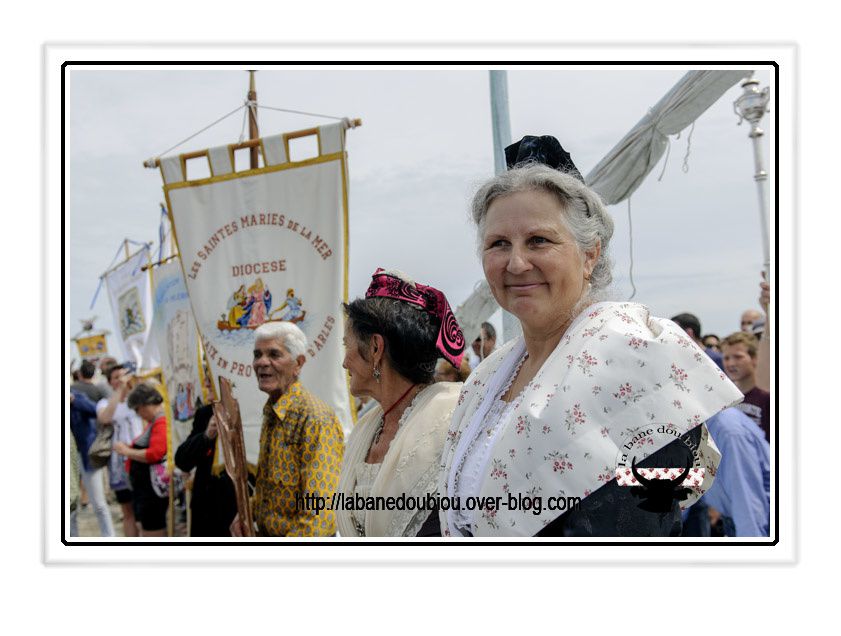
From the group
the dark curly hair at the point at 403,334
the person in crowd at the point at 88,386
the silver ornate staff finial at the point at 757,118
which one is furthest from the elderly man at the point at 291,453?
the person in crowd at the point at 88,386

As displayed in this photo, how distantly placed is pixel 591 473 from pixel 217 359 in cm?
334

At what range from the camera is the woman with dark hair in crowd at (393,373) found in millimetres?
2473

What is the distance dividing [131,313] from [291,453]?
5.17 metres

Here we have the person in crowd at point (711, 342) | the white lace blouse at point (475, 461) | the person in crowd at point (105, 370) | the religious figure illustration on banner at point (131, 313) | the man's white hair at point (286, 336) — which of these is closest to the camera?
the white lace blouse at point (475, 461)

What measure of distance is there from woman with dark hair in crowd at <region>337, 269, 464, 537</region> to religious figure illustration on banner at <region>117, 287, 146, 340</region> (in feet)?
18.4

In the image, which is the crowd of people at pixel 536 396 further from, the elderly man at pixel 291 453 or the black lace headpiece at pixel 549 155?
the elderly man at pixel 291 453

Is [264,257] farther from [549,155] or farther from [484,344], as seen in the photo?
[549,155]

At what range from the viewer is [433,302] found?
2.62m

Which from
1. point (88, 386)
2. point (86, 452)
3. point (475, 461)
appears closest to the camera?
point (475, 461)

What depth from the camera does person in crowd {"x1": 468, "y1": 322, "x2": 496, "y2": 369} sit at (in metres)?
5.05

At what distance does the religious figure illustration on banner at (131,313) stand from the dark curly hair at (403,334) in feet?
18.5

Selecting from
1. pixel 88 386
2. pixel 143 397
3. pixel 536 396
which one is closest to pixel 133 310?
pixel 88 386

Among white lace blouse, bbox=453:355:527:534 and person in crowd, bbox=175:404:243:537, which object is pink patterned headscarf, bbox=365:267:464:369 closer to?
white lace blouse, bbox=453:355:527:534
